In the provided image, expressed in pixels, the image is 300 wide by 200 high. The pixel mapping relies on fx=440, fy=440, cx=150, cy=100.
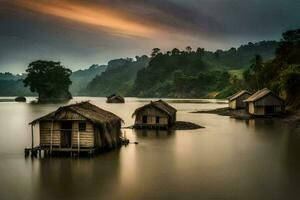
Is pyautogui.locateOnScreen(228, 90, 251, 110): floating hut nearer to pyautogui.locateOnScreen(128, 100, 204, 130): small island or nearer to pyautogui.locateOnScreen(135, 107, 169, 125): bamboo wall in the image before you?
pyautogui.locateOnScreen(128, 100, 204, 130): small island

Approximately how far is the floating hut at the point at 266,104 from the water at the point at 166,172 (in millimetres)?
32056

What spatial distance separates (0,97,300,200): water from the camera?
89.6 feet

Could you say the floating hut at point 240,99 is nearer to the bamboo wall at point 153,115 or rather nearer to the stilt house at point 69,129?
the bamboo wall at point 153,115

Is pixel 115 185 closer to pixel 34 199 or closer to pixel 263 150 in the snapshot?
pixel 34 199

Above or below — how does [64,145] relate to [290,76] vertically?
below

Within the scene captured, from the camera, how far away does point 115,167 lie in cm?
3578

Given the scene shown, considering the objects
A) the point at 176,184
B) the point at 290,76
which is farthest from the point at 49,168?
the point at 290,76

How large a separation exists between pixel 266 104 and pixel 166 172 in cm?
5652

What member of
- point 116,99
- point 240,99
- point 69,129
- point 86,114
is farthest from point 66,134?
point 116,99

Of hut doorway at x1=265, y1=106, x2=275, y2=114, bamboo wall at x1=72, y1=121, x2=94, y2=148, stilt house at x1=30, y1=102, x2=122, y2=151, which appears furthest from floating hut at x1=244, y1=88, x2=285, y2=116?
bamboo wall at x1=72, y1=121, x2=94, y2=148

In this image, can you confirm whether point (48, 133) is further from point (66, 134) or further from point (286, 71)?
point (286, 71)

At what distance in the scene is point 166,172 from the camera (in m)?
33.5

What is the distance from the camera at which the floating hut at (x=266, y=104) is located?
84781 mm

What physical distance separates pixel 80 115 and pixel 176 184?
13914 millimetres
